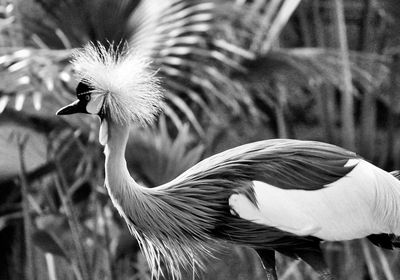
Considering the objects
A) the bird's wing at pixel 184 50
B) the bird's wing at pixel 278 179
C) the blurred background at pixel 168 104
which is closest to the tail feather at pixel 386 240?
the bird's wing at pixel 278 179

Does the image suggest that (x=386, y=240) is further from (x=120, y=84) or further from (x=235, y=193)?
(x=120, y=84)

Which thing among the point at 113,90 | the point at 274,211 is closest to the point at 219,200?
the point at 274,211

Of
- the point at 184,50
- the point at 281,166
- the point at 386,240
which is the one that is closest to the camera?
the point at 281,166

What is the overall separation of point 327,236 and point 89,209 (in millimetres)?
2639

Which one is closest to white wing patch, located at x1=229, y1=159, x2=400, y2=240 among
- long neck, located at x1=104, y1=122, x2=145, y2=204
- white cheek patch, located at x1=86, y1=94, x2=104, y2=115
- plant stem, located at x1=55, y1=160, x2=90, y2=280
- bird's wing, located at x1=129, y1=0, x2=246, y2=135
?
long neck, located at x1=104, y1=122, x2=145, y2=204

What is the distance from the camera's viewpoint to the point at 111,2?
3.74m

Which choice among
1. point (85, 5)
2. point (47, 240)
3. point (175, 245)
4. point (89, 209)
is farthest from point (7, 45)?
point (175, 245)

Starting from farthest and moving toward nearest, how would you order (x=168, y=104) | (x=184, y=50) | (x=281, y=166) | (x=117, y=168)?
(x=168, y=104) → (x=184, y=50) → (x=281, y=166) → (x=117, y=168)

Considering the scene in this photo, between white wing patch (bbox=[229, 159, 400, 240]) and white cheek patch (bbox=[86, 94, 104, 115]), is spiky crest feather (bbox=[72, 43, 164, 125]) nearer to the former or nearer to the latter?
white cheek patch (bbox=[86, 94, 104, 115])

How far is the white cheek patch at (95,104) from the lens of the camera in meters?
2.50

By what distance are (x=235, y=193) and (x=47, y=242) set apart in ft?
5.38

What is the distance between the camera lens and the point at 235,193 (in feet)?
8.25

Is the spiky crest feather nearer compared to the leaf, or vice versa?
the spiky crest feather

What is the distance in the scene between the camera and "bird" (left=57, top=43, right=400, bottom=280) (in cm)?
249
